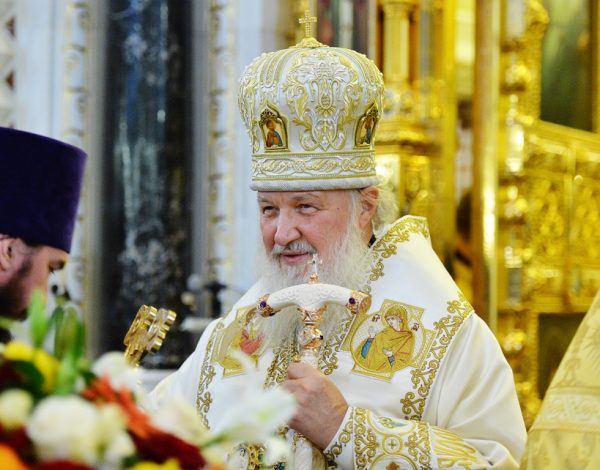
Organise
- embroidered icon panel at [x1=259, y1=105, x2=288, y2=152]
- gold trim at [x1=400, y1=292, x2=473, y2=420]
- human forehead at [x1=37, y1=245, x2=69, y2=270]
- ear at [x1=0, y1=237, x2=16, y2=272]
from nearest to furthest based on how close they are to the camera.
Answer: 1. ear at [x1=0, y1=237, x2=16, y2=272]
2. human forehead at [x1=37, y1=245, x2=69, y2=270]
3. gold trim at [x1=400, y1=292, x2=473, y2=420]
4. embroidered icon panel at [x1=259, y1=105, x2=288, y2=152]

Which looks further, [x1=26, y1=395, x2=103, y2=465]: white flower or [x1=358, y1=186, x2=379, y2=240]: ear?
[x1=358, y1=186, x2=379, y2=240]: ear

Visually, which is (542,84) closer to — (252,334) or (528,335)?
(528,335)

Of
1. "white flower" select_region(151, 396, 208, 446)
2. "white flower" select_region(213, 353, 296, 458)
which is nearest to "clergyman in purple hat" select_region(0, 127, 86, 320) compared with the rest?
"white flower" select_region(151, 396, 208, 446)

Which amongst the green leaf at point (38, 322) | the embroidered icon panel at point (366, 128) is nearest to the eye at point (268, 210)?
the embroidered icon panel at point (366, 128)

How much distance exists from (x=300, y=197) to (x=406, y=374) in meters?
0.58

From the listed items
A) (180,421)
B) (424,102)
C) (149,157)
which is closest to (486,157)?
(424,102)

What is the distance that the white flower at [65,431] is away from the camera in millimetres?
1441

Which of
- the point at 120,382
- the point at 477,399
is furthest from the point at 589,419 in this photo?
the point at 120,382

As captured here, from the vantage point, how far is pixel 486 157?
24.3 ft

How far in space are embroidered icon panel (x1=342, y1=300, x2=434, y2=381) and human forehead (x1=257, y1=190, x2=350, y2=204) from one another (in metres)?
0.33

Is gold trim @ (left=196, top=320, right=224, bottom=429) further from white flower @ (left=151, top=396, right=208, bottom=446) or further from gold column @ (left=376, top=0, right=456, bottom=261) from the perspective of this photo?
gold column @ (left=376, top=0, right=456, bottom=261)

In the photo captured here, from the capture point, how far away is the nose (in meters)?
3.56

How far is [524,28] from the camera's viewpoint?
7.61 m

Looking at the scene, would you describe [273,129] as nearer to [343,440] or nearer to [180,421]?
[343,440]
